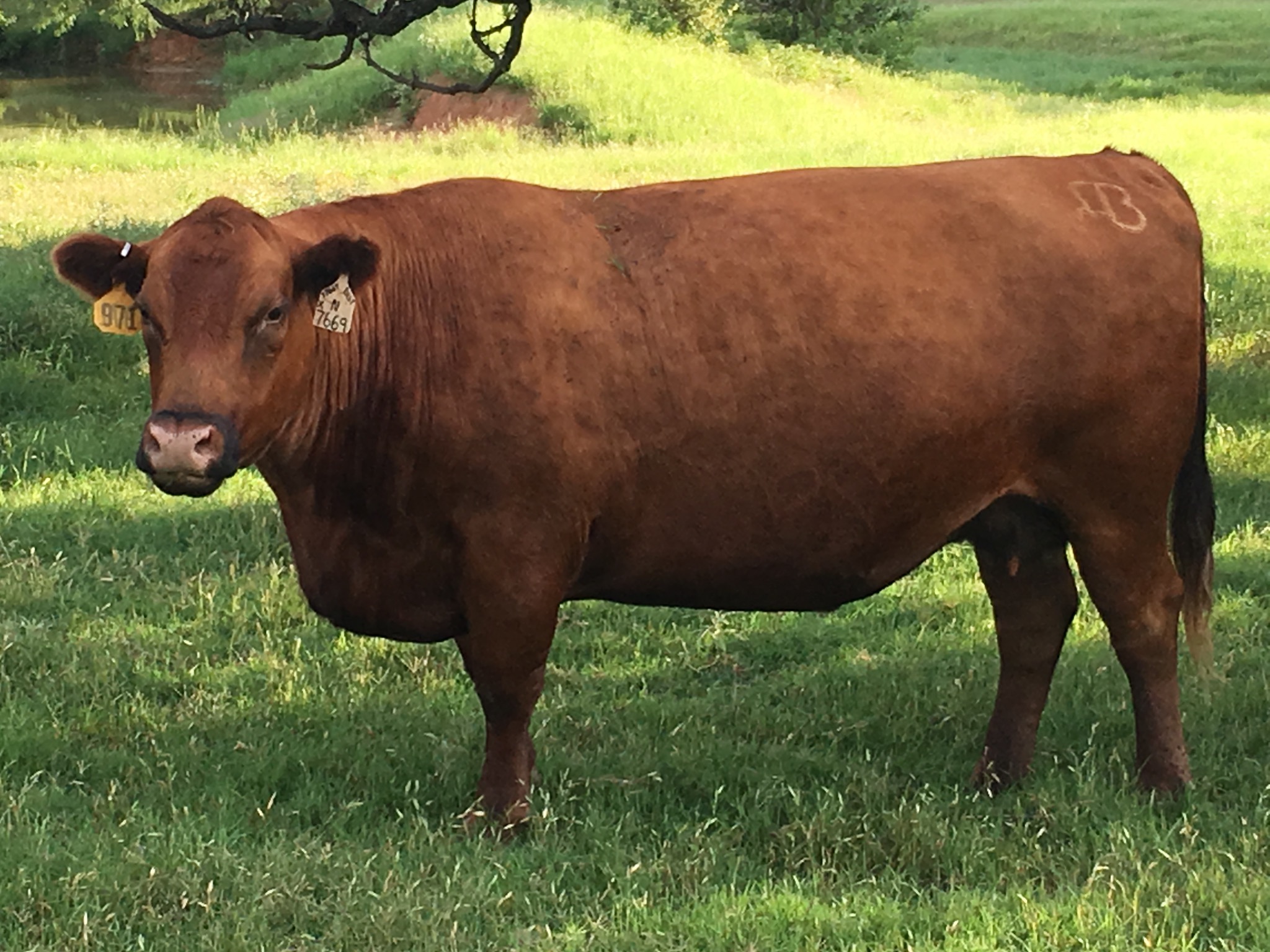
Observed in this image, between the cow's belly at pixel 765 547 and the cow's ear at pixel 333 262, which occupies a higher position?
the cow's ear at pixel 333 262

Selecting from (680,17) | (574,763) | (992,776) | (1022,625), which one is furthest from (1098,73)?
(574,763)

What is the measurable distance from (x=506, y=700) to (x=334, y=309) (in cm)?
122

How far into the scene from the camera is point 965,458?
4.74 meters

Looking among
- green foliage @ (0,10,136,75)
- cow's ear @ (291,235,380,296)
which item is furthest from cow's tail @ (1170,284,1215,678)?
green foliage @ (0,10,136,75)

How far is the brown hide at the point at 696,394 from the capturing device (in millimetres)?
4508

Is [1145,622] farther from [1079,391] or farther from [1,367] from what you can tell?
[1,367]

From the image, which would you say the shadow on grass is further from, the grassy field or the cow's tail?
the cow's tail

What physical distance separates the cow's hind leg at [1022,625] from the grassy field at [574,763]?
122 millimetres

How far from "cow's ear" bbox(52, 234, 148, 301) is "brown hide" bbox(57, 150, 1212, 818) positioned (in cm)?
3

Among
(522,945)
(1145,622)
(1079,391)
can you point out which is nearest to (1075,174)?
(1079,391)

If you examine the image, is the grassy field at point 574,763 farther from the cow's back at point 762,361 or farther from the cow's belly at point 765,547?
the cow's back at point 762,361

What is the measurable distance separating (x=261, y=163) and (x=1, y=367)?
1109cm

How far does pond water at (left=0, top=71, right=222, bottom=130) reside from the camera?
31.7 metres

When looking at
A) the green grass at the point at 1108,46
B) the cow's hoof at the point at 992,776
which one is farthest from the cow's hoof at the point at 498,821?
the green grass at the point at 1108,46
